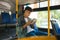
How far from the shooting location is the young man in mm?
4461

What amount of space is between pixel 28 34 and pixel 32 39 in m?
0.19

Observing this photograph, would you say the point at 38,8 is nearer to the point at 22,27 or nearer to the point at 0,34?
the point at 22,27

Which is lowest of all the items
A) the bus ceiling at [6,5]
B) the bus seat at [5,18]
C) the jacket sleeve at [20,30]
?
the jacket sleeve at [20,30]

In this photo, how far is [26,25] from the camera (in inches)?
177

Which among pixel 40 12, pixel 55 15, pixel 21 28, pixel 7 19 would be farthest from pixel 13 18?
pixel 55 15

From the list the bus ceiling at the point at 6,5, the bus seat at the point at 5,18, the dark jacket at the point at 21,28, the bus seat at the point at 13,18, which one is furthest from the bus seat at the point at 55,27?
the bus seat at the point at 5,18

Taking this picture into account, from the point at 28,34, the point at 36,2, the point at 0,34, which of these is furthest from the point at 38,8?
the point at 0,34

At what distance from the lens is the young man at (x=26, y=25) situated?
446 cm

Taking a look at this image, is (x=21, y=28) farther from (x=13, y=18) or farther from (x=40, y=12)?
(x=40, y=12)

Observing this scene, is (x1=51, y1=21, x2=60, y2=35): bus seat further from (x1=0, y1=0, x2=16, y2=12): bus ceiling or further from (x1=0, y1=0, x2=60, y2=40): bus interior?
(x1=0, y1=0, x2=16, y2=12): bus ceiling

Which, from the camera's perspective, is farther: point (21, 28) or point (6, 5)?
point (6, 5)

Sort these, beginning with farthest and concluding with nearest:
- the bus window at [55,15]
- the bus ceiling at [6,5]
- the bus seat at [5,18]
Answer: the bus seat at [5,18]
the bus ceiling at [6,5]
the bus window at [55,15]

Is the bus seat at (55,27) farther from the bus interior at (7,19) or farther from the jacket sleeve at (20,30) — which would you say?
the bus interior at (7,19)

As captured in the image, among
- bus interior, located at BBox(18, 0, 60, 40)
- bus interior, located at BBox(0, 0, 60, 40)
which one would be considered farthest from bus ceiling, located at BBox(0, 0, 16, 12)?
bus interior, located at BBox(18, 0, 60, 40)
